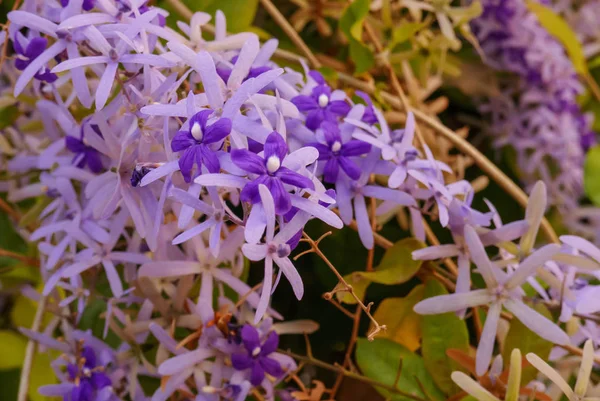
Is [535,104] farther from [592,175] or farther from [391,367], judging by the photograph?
[391,367]

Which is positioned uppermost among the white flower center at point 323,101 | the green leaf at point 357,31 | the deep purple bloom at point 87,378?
the green leaf at point 357,31

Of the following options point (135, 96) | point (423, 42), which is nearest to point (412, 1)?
point (423, 42)

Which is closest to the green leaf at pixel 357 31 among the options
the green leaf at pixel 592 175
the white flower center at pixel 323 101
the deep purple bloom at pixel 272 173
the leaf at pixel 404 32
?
the leaf at pixel 404 32

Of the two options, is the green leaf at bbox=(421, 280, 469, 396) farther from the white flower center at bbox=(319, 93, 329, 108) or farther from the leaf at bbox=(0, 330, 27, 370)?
the leaf at bbox=(0, 330, 27, 370)

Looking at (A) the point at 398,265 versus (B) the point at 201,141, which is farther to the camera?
(A) the point at 398,265

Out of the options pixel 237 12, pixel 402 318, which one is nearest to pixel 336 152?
pixel 402 318

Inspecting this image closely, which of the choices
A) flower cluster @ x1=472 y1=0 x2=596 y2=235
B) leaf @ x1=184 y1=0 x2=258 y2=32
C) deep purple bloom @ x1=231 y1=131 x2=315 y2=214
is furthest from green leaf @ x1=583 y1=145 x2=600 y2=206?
deep purple bloom @ x1=231 y1=131 x2=315 y2=214

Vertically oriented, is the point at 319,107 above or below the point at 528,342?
above

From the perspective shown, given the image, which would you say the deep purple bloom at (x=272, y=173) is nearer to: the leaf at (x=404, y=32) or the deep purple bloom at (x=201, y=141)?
the deep purple bloom at (x=201, y=141)

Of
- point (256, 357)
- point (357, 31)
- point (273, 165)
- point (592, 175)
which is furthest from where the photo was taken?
point (592, 175)
